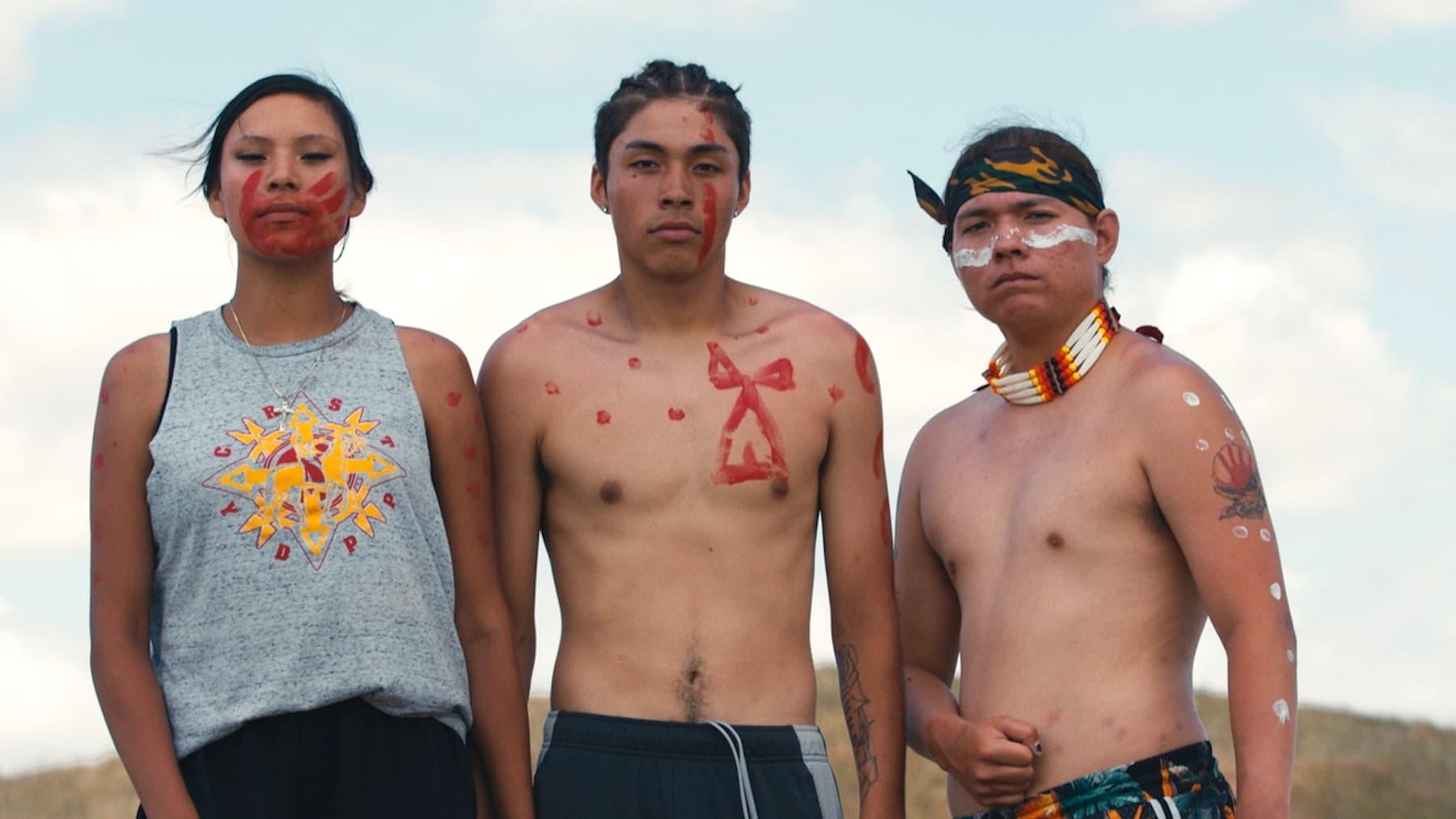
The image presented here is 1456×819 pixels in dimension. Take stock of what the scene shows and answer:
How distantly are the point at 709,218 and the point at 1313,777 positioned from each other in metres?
7.93

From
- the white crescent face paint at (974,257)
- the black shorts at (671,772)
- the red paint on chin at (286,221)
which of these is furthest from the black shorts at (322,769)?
the white crescent face paint at (974,257)

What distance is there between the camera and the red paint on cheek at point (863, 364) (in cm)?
477

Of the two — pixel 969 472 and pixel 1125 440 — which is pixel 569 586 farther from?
pixel 1125 440

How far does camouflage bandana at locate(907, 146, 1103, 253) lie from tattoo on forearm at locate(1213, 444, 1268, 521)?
786 mm

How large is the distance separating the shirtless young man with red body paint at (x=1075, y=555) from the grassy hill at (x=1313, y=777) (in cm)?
570

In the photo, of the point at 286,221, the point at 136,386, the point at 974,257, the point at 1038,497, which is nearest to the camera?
the point at 136,386

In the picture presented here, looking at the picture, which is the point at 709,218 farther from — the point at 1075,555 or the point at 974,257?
the point at 1075,555

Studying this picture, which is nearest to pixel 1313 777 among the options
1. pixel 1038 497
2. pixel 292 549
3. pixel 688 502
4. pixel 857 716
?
pixel 857 716

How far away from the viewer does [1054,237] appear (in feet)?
15.0

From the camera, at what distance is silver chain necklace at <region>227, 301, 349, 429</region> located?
4.00m

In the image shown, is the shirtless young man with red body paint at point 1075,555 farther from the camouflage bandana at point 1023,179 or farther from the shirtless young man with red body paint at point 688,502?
the shirtless young man with red body paint at point 688,502

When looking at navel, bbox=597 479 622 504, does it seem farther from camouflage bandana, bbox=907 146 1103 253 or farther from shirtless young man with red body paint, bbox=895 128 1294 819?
camouflage bandana, bbox=907 146 1103 253

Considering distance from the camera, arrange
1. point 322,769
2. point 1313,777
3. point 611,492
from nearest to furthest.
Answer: point 322,769
point 611,492
point 1313,777

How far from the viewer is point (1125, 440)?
4.32m
